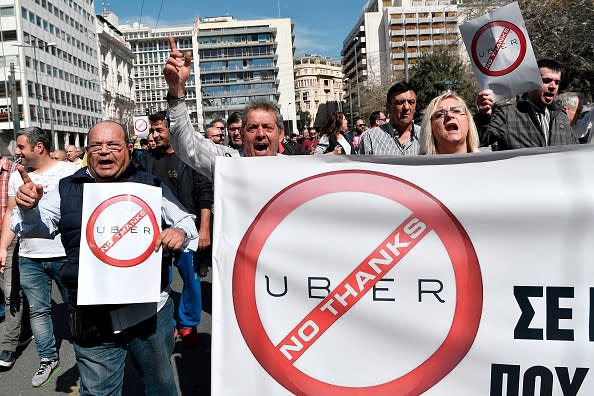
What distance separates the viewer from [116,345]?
2.80 metres

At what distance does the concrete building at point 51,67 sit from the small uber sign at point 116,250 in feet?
167

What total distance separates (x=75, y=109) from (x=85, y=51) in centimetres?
1207

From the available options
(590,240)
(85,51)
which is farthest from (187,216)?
(85,51)

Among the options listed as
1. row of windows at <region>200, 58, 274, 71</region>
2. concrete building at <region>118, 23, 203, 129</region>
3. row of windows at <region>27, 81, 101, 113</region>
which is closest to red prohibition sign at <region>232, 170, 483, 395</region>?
row of windows at <region>27, 81, 101, 113</region>

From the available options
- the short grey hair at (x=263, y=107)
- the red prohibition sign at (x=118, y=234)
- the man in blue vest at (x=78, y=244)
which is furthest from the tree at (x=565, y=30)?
the red prohibition sign at (x=118, y=234)

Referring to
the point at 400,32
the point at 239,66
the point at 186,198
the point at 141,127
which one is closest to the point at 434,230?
the point at 186,198

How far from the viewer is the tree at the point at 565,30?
55.7 feet

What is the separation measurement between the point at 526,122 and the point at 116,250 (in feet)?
8.51

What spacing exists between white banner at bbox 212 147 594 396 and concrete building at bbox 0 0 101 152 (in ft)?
168

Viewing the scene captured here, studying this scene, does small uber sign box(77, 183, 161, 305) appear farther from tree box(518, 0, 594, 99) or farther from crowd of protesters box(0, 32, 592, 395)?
tree box(518, 0, 594, 99)

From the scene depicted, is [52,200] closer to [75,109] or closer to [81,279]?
[81,279]

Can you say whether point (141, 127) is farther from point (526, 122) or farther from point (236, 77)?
point (236, 77)

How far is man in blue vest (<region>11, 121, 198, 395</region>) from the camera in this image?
2686 millimetres

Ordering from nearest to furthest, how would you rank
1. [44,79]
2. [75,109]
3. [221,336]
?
[221,336] < [44,79] < [75,109]
